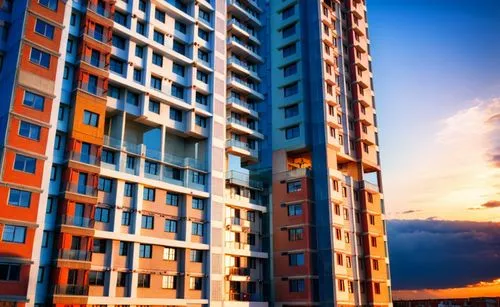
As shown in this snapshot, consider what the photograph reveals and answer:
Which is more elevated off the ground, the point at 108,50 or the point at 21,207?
the point at 108,50

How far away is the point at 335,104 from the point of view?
7469cm

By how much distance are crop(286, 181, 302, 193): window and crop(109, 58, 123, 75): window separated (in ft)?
95.0

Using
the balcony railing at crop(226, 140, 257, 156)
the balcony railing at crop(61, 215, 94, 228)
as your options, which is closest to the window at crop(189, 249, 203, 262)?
the balcony railing at crop(61, 215, 94, 228)

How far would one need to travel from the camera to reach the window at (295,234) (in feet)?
219

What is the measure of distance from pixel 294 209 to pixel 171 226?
19206mm

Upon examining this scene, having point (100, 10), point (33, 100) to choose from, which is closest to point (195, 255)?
point (33, 100)

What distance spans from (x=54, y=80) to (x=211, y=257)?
28252mm

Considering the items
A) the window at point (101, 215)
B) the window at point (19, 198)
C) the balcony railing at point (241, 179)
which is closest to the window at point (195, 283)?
the window at point (101, 215)

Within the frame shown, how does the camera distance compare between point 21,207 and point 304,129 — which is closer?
point 21,207

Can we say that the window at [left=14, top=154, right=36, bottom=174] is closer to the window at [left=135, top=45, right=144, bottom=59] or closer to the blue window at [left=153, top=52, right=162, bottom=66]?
the window at [left=135, top=45, right=144, bottom=59]

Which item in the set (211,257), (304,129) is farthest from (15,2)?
(304,129)

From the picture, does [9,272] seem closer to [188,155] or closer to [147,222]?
[147,222]

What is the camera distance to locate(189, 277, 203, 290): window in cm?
5795

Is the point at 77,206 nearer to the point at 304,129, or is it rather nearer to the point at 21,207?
the point at 21,207
